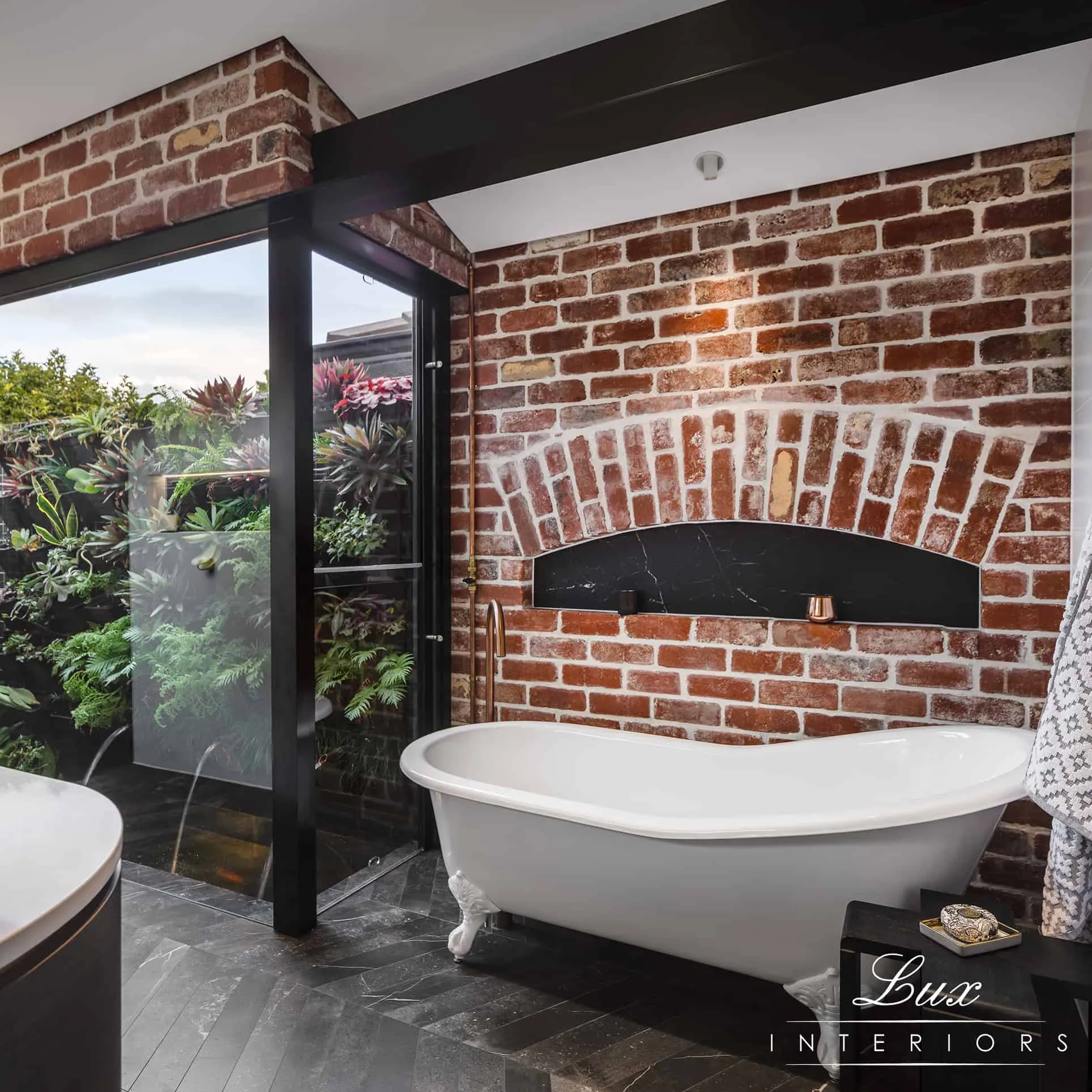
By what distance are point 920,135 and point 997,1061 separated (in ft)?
7.28

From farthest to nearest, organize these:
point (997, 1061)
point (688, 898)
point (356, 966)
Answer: point (356, 966) → point (688, 898) → point (997, 1061)

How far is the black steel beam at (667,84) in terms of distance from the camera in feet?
4.72

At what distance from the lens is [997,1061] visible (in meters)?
1.36

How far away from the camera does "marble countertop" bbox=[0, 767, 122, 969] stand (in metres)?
0.63

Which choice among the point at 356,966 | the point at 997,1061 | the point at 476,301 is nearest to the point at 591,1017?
the point at 356,966

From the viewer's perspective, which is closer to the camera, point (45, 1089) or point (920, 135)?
point (45, 1089)

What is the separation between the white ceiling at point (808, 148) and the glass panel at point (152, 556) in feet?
3.10

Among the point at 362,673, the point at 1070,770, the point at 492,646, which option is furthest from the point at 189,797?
the point at 1070,770

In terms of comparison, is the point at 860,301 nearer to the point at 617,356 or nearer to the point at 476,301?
the point at 617,356

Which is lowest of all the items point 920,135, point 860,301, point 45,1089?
point 45,1089

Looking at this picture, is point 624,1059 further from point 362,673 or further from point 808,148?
point 808,148

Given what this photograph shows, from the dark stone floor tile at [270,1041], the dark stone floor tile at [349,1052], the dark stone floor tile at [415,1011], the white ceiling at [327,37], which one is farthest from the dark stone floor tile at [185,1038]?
the white ceiling at [327,37]

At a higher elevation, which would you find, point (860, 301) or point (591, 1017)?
point (860, 301)

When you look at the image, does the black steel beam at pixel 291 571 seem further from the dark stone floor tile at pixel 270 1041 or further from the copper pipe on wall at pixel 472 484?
the copper pipe on wall at pixel 472 484
